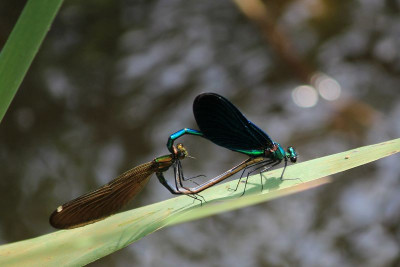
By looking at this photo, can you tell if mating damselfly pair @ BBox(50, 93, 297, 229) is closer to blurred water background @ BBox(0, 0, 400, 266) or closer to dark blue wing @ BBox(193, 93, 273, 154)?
dark blue wing @ BBox(193, 93, 273, 154)

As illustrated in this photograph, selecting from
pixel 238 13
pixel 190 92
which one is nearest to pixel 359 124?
pixel 190 92

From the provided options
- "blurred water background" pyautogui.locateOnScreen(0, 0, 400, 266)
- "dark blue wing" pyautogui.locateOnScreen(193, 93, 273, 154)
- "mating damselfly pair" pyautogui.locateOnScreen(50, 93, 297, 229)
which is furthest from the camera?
"blurred water background" pyautogui.locateOnScreen(0, 0, 400, 266)

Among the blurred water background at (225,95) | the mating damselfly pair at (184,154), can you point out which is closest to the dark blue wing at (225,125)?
the mating damselfly pair at (184,154)

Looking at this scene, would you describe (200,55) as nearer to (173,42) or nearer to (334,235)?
(173,42)

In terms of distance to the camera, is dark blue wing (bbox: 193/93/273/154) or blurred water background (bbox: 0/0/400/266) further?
blurred water background (bbox: 0/0/400/266)

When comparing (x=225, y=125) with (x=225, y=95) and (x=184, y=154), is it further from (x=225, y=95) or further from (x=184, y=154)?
(x=225, y=95)

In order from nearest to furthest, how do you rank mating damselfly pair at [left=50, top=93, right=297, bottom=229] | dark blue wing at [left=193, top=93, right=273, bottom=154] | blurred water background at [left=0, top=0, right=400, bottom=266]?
mating damselfly pair at [left=50, top=93, right=297, bottom=229] < dark blue wing at [left=193, top=93, right=273, bottom=154] < blurred water background at [left=0, top=0, right=400, bottom=266]

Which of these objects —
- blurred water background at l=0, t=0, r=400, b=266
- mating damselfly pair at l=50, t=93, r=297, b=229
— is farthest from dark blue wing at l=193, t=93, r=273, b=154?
blurred water background at l=0, t=0, r=400, b=266

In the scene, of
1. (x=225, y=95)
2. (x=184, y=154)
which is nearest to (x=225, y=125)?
(x=184, y=154)
